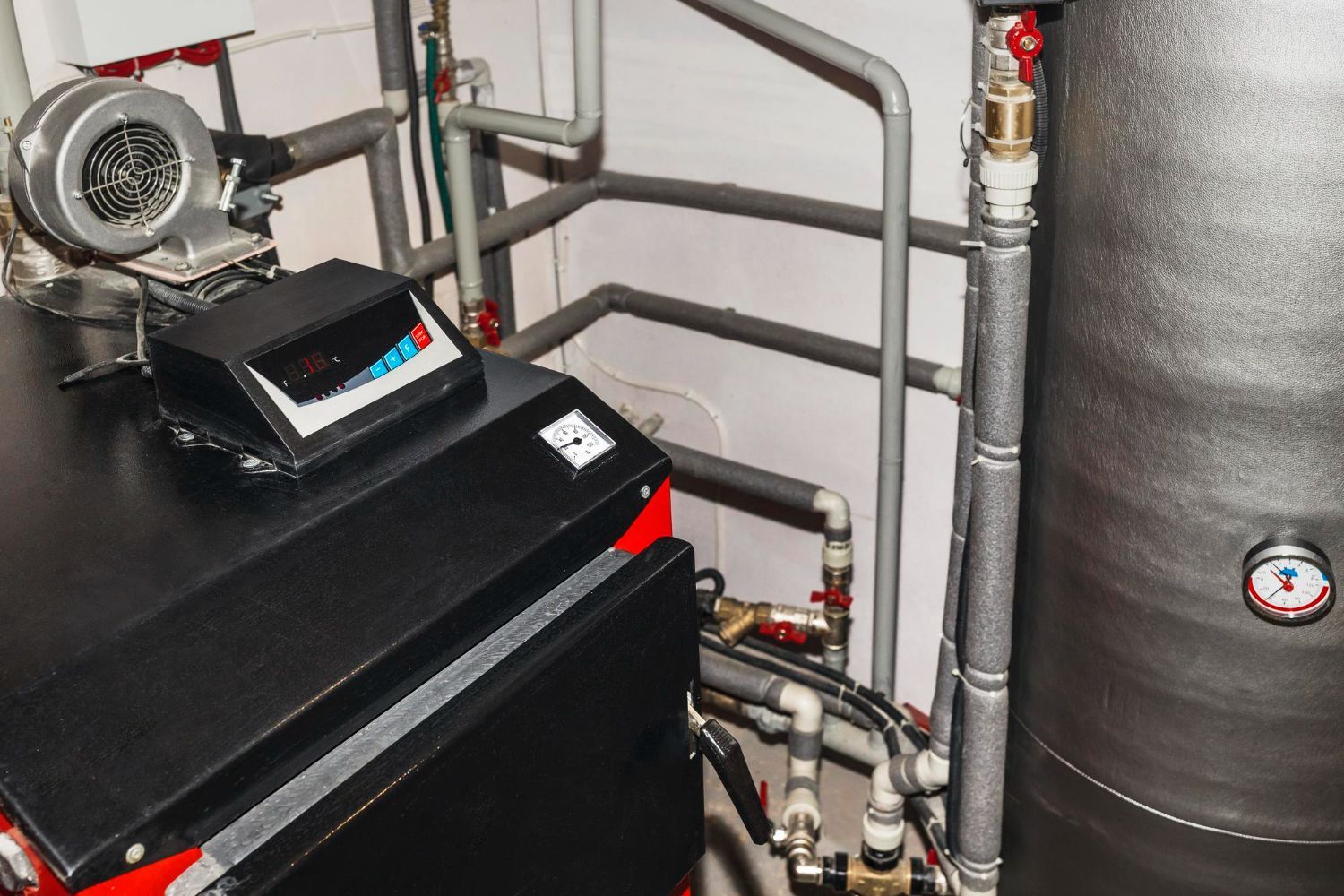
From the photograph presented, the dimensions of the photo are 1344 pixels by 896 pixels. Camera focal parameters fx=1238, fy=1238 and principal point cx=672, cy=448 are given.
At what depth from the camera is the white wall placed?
181cm

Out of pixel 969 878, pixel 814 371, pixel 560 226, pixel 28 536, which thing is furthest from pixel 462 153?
pixel 969 878

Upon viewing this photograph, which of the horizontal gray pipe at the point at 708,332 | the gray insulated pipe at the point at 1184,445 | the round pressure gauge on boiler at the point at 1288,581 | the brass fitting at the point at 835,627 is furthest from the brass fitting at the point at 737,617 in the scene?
the round pressure gauge on boiler at the point at 1288,581

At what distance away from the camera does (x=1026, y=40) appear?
115cm

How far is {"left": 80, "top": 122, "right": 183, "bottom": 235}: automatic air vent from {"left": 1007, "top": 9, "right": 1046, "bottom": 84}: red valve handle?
0.79 m

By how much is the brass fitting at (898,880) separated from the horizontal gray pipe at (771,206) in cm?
91

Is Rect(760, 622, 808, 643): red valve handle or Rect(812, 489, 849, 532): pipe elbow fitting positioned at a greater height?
Rect(812, 489, 849, 532): pipe elbow fitting

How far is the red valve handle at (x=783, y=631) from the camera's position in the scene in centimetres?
202

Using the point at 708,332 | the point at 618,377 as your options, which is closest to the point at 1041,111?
the point at 708,332

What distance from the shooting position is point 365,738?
80 cm

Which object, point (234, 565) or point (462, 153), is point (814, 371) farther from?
point (234, 565)

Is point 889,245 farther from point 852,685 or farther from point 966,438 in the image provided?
point 852,685

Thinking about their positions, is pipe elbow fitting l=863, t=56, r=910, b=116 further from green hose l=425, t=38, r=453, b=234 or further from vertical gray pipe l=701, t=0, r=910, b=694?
green hose l=425, t=38, r=453, b=234

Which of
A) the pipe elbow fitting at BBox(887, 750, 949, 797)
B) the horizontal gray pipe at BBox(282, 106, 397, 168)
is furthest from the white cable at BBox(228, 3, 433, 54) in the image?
the pipe elbow fitting at BBox(887, 750, 949, 797)

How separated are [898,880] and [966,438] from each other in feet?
2.28
